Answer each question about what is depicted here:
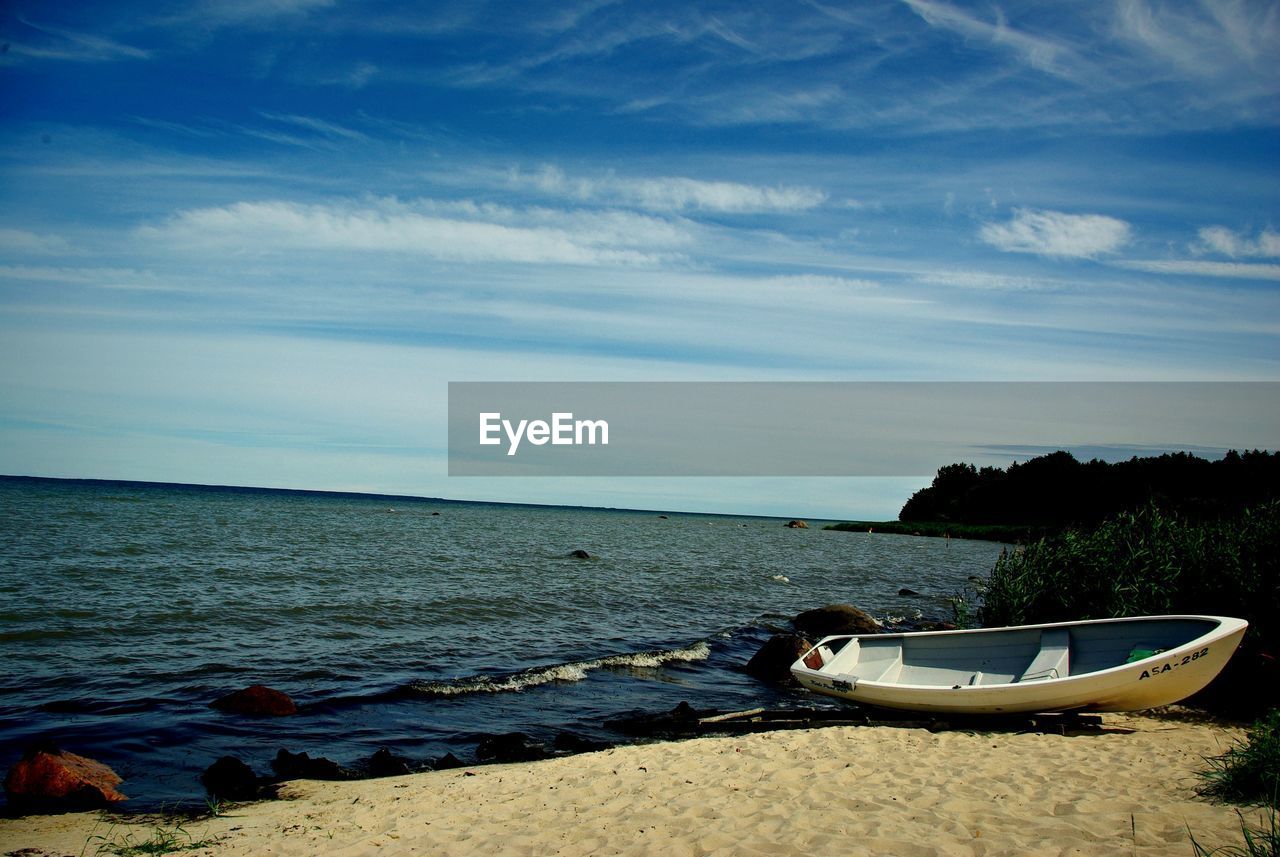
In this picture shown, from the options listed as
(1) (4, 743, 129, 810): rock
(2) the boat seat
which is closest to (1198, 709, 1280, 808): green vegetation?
(2) the boat seat

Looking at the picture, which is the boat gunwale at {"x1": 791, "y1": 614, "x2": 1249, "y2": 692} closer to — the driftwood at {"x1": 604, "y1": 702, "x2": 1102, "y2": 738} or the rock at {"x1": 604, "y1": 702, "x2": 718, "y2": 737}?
the driftwood at {"x1": 604, "y1": 702, "x2": 1102, "y2": 738}

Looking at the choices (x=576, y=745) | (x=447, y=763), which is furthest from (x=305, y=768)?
(x=576, y=745)

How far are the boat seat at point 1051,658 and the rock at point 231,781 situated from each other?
12124 mm

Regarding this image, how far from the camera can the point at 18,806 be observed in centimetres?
998

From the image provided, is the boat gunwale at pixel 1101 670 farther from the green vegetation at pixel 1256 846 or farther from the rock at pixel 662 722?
the green vegetation at pixel 1256 846

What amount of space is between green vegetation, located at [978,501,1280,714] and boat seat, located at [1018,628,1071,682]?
226cm

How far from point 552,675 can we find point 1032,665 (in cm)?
992

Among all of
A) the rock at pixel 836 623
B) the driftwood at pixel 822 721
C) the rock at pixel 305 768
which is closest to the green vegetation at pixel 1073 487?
the rock at pixel 836 623

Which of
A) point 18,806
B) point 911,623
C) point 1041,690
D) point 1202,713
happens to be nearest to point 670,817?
point 1041,690

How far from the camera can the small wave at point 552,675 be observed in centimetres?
1681

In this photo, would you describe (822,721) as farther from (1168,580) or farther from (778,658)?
(1168,580)

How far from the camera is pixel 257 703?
48.0 feet

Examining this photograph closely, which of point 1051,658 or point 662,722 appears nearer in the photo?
point 1051,658

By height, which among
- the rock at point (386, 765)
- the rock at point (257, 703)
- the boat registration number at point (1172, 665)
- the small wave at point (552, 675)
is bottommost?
the small wave at point (552, 675)
